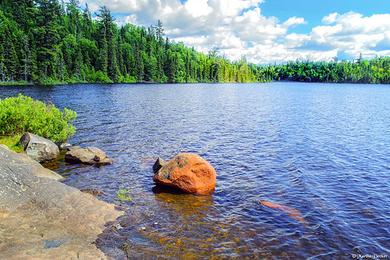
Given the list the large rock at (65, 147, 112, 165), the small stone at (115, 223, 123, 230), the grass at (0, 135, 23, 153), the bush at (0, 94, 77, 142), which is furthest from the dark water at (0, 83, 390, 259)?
the grass at (0, 135, 23, 153)

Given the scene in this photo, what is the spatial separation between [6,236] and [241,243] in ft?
31.1

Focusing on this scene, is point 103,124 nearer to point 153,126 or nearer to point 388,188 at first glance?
point 153,126

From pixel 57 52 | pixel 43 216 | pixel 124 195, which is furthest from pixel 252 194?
pixel 57 52

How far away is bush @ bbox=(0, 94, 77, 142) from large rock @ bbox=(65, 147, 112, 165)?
5.11 m

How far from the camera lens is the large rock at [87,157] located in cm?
2527

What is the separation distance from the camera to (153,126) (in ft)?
148

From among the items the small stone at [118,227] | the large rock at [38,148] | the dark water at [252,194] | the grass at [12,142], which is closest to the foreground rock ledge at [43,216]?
the small stone at [118,227]

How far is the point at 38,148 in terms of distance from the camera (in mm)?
25375

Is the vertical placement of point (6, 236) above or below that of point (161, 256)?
above

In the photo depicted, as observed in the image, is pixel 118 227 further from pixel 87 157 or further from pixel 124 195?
pixel 87 157

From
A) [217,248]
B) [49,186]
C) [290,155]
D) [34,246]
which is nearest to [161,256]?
[217,248]

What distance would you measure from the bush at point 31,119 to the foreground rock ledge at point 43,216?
10.3 m

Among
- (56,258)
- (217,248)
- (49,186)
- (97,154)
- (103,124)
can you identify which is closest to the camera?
(56,258)

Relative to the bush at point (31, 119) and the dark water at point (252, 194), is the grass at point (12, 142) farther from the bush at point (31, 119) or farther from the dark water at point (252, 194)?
the dark water at point (252, 194)
